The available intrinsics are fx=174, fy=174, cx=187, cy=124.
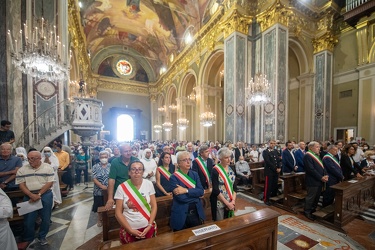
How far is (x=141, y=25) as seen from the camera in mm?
18531

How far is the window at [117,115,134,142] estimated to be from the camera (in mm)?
24547

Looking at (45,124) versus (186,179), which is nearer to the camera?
(186,179)

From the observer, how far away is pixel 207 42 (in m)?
12.7

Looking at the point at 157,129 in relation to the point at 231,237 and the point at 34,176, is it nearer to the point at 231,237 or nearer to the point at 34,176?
the point at 34,176

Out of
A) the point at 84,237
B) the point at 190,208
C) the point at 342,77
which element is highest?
the point at 342,77

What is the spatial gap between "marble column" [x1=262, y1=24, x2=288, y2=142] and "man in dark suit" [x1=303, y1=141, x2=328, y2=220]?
4753 mm

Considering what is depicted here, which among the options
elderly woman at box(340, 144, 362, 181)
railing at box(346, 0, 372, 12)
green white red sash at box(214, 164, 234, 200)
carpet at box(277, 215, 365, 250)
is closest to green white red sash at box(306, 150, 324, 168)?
carpet at box(277, 215, 365, 250)

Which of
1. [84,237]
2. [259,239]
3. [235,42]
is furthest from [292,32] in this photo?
[84,237]

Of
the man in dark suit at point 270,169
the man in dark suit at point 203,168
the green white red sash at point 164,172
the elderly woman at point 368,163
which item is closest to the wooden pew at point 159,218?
the man in dark suit at point 203,168

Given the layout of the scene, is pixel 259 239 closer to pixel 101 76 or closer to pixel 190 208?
pixel 190 208

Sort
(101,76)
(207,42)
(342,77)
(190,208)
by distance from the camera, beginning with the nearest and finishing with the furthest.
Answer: (190,208), (342,77), (207,42), (101,76)

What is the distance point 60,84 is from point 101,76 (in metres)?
16.5

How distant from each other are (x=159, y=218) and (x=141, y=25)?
20275mm

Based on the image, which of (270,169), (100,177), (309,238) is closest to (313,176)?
(270,169)
